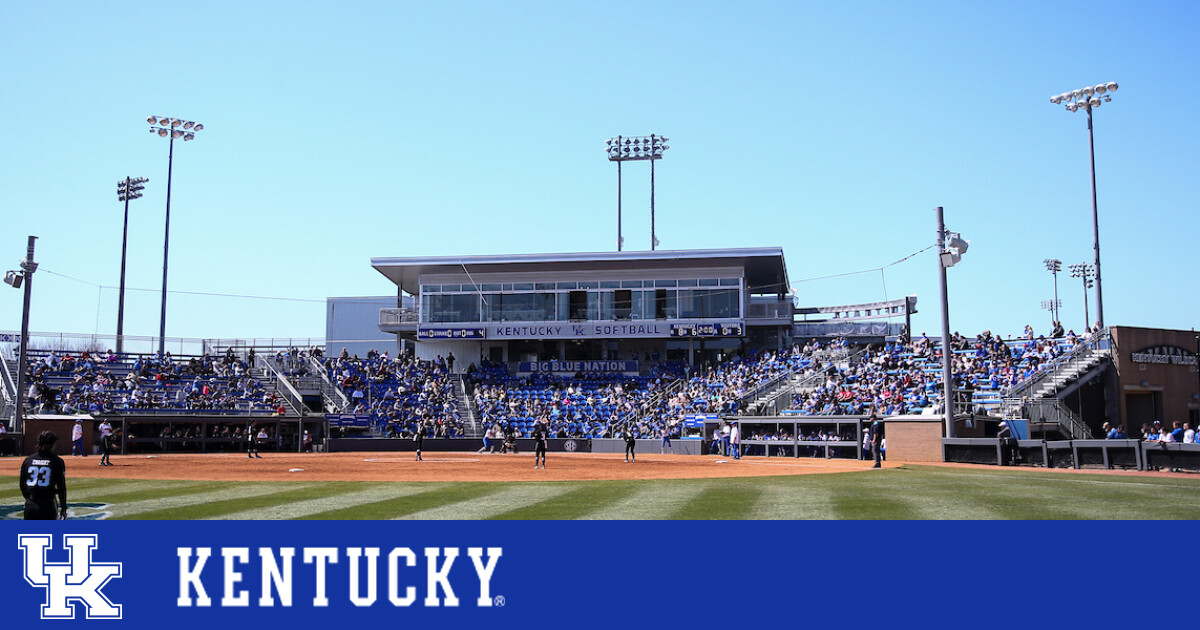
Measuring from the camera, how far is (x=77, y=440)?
1455 inches

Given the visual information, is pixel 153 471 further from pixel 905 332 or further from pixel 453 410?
pixel 905 332

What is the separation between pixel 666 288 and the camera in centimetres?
6062

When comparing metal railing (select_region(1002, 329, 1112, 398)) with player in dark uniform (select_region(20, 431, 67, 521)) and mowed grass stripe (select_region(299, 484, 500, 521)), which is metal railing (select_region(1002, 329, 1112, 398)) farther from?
player in dark uniform (select_region(20, 431, 67, 521))

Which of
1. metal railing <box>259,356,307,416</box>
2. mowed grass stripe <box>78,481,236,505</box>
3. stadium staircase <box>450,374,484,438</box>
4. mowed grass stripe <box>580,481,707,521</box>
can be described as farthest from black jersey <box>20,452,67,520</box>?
stadium staircase <box>450,374,484,438</box>

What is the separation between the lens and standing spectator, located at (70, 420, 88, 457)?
36.6m

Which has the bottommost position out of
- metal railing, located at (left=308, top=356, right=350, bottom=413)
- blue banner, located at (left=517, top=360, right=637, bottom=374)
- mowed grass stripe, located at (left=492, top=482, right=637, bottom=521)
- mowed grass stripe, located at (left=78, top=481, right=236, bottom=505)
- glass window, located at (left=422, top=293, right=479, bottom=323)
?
mowed grass stripe, located at (left=78, top=481, right=236, bottom=505)

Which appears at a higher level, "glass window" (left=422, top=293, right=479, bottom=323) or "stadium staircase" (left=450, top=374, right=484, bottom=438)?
"glass window" (left=422, top=293, right=479, bottom=323)
